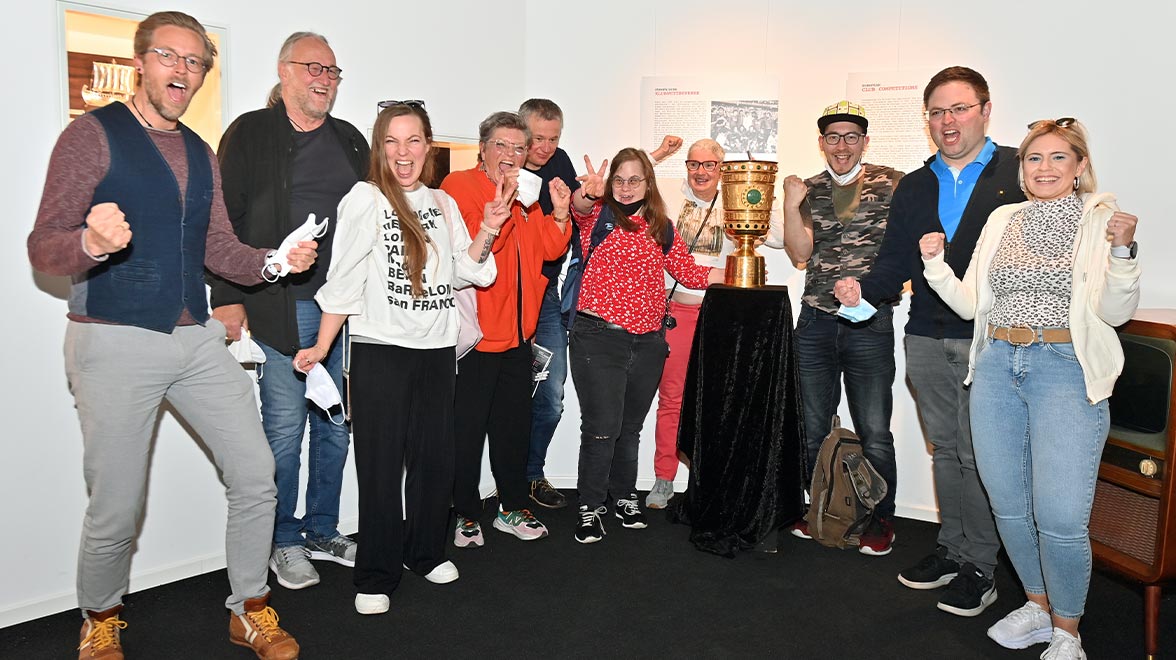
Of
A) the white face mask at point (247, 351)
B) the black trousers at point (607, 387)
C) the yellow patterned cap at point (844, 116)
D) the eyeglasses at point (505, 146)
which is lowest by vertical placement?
the black trousers at point (607, 387)

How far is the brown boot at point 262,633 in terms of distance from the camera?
2730 mm

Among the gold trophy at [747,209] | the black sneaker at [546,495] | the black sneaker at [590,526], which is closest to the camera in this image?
the gold trophy at [747,209]

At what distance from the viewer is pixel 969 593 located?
3.20m

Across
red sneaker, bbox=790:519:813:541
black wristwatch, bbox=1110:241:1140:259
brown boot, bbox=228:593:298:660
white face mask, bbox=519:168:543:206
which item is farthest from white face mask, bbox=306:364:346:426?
black wristwatch, bbox=1110:241:1140:259

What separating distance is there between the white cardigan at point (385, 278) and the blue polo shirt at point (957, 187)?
73.6 inches

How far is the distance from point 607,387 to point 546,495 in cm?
94

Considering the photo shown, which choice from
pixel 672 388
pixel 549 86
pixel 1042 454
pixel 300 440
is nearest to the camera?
pixel 1042 454

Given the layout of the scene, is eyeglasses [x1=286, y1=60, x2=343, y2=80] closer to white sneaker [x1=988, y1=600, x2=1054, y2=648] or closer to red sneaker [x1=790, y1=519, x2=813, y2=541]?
red sneaker [x1=790, y1=519, x2=813, y2=541]

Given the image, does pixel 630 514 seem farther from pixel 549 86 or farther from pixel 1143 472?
pixel 549 86

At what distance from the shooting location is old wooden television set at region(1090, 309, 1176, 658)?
282cm

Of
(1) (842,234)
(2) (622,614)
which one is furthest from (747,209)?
(2) (622,614)

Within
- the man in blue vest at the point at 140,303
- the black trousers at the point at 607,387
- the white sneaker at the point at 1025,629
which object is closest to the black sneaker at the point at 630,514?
the black trousers at the point at 607,387

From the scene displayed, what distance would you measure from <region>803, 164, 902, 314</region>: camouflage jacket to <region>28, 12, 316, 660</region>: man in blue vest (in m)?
2.21

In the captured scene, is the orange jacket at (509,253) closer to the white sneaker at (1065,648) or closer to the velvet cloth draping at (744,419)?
the velvet cloth draping at (744,419)
